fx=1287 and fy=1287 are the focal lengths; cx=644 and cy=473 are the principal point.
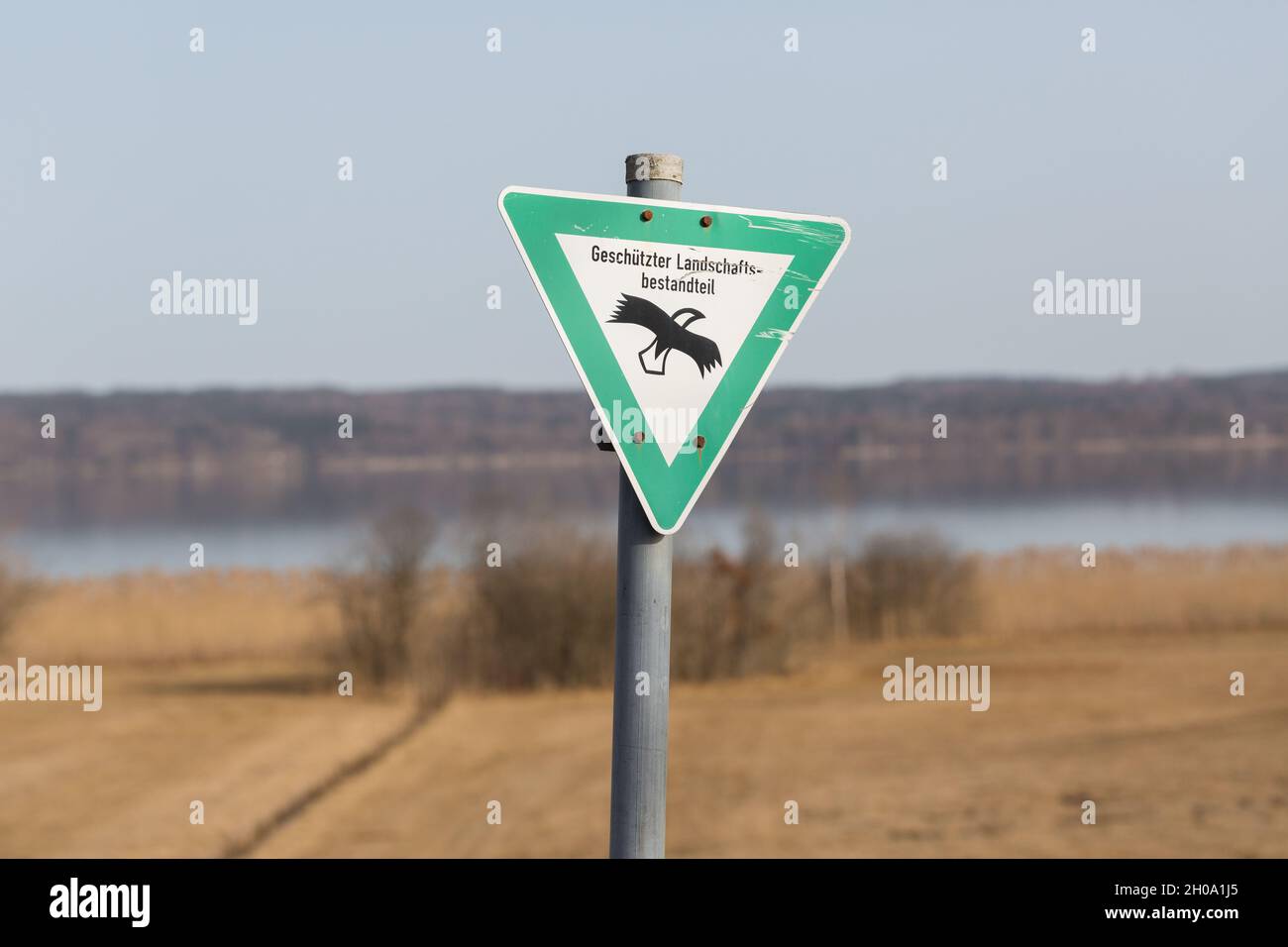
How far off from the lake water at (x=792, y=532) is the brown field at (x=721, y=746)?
161 cm

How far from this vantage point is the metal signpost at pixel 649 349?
8.39ft

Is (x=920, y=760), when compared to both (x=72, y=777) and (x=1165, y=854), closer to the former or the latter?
(x=1165, y=854)

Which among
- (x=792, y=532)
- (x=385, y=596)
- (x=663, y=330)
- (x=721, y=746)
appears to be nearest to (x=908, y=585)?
(x=792, y=532)

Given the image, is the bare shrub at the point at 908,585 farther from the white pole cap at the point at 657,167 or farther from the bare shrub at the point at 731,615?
the white pole cap at the point at 657,167

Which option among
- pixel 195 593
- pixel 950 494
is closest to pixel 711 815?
pixel 195 593

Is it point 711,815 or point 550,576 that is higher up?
point 550,576

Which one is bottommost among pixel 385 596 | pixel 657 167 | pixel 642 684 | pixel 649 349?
pixel 385 596

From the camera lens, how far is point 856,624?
2506 cm

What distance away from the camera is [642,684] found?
8.37 feet

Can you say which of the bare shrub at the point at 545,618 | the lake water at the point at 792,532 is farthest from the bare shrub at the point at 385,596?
the bare shrub at the point at 545,618

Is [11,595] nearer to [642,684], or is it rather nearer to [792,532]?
[792,532]

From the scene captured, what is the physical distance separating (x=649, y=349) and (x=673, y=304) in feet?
0.34
